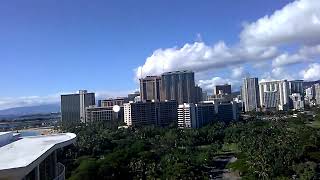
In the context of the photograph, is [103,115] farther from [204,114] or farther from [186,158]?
[186,158]

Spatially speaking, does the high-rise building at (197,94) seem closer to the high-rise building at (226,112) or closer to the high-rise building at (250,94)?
the high-rise building at (250,94)

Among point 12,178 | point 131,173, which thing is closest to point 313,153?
point 131,173

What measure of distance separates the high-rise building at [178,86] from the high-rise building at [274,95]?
37604 mm

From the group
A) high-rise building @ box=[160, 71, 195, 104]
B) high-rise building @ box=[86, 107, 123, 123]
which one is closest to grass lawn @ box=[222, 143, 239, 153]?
high-rise building @ box=[86, 107, 123, 123]

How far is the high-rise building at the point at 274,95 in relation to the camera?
172875mm

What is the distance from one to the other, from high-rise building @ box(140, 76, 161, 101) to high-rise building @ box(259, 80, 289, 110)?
1895 inches

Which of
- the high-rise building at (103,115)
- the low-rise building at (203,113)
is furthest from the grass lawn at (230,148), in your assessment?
the high-rise building at (103,115)

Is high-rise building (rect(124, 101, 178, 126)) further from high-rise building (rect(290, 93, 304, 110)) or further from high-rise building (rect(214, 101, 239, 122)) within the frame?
high-rise building (rect(290, 93, 304, 110))

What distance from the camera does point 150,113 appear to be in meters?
110

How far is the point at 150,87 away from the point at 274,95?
5741 cm

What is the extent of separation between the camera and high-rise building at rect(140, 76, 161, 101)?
472 feet

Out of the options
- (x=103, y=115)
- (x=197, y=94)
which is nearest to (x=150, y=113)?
(x=103, y=115)

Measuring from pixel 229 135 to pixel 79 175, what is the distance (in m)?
52.9

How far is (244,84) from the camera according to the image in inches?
6929
